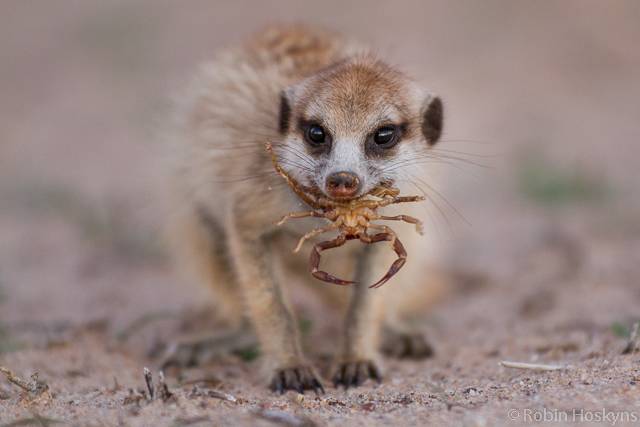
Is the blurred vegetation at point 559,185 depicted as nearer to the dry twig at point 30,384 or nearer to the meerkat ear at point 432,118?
the meerkat ear at point 432,118

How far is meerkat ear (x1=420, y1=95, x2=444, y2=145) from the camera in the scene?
144 inches

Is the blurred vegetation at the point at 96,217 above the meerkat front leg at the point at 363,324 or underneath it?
above

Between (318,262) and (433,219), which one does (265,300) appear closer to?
(318,262)

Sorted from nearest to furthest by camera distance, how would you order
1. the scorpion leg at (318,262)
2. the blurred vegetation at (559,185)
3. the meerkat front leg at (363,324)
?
the scorpion leg at (318,262) → the meerkat front leg at (363,324) → the blurred vegetation at (559,185)

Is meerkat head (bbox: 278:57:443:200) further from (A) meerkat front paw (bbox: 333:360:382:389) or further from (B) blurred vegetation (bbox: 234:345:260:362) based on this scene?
(B) blurred vegetation (bbox: 234:345:260:362)

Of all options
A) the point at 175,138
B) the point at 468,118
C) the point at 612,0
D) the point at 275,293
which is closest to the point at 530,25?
the point at 612,0

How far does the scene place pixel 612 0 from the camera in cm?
968

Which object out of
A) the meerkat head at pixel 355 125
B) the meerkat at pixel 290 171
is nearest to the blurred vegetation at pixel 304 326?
the meerkat at pixel 290 171

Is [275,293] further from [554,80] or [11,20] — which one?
[11,20]

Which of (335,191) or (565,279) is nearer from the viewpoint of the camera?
(335,191)

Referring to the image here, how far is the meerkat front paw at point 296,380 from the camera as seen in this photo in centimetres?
353

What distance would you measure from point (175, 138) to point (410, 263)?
4.90ft

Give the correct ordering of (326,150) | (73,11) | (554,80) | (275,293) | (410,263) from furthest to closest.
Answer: (73,11)
(554,80)
(410,263)
(275,293)
(326,150)

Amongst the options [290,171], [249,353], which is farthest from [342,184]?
[249,353]
